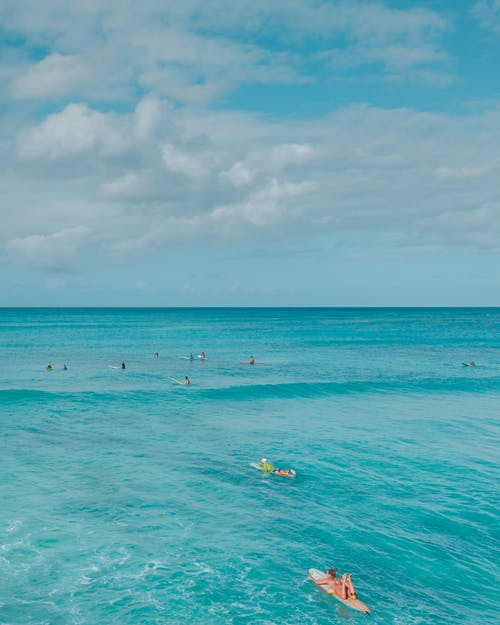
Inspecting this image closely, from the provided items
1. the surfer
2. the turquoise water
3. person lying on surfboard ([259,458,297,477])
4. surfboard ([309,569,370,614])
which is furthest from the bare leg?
the surfer

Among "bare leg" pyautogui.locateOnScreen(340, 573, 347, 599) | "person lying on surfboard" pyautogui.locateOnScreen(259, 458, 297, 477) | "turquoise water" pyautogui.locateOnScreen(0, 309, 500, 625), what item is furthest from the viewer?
"person lying on surfboard" pyautogui.locateOnScreen(259, 458, 297, 477)

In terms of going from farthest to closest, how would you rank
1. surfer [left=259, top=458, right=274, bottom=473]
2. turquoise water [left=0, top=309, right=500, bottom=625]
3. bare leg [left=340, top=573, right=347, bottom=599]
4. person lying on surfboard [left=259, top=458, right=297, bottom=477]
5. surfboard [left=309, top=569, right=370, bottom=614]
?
surfer [left=259, top=458, right=274, bottom=473] < person lying on surfboard [left=259, top=458, right=297, bottom=477] < turquoise water [left=0, top=309, right=500, bottom=625] < bare leg [left=340, top=573, right=347, bottom=599] < surfboard [left=309, top=569, right=370, bottom=614]

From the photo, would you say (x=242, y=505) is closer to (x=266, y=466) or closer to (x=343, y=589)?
(x=266, y=466)

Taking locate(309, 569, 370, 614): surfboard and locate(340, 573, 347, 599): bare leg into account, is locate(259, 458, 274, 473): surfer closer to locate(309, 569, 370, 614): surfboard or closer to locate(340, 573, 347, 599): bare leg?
locate(309, 569, 370, 614): surfboard

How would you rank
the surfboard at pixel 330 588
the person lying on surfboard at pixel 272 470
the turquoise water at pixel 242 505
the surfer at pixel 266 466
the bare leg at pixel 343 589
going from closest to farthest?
1. the surfboard at pixel 330 588
2. the bare leg at pixel 343 589
3. the turquoise water at pixel 242 505
4. the person lying on surfboard at pixel 272 470
5. the surfer at pixel 266 466

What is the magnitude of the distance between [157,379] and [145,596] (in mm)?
46103

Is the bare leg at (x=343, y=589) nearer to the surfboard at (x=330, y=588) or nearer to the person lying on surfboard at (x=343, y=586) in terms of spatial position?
the person lying on surfboard at (x=343, y=586)

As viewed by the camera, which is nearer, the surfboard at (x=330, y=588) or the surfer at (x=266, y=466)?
the surfboard at (x=330, y=588)

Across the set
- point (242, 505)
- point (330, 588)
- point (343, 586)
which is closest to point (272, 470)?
point (242, 505)

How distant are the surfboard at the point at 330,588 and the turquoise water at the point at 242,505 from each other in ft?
1.08

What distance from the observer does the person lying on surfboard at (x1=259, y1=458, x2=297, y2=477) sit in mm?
30500

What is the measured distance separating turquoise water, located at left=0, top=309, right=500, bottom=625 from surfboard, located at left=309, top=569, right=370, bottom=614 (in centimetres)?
33

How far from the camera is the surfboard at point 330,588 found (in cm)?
1820

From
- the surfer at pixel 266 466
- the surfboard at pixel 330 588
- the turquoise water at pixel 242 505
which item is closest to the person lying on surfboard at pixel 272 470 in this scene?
the surfer at pixel 266 466
